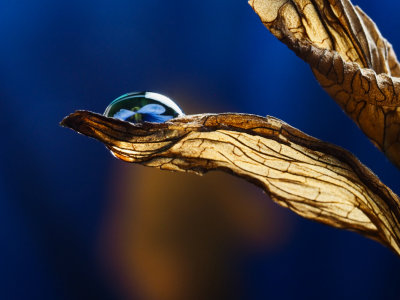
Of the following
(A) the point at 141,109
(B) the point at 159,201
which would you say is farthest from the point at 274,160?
(B) the point at 159,201

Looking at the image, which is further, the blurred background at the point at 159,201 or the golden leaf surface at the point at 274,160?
the blurred background at the point at 159,201

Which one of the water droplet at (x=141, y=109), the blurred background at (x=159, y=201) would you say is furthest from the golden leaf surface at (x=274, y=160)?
the blurred background at (x=159, y=201)

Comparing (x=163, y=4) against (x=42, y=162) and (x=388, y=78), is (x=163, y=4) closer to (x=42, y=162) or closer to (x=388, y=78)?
(x=42, y=162)

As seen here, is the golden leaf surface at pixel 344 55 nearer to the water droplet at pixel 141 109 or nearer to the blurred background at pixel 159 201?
the water droplet at pixel 141 109

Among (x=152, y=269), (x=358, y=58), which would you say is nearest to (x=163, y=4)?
(x=152, y=269)

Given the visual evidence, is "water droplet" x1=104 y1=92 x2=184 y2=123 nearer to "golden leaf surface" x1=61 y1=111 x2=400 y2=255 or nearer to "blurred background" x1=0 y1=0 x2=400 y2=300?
"golden leaf surface" x1=61 y1=111 x2=400 y2=255

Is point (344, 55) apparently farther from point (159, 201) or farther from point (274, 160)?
point (159, 201)
